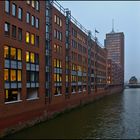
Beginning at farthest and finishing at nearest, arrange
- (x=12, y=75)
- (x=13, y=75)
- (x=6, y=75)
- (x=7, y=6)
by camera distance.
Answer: (x=13, y=75) < (x=12, y=75) < (x=7, y=6) < (x=6, y=75)

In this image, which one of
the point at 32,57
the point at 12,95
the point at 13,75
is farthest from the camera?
the point at 32,57

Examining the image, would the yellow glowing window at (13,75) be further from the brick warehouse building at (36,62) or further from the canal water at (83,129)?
the canal water at (83,129)

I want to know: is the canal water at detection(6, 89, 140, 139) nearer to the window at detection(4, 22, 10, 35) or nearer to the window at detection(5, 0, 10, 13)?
the window at detection(4, 22, 10, 35)

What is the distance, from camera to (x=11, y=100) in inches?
1420

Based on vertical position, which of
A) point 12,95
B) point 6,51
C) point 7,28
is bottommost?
point 12,95

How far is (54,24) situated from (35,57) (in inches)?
460

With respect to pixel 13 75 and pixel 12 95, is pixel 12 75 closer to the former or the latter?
pixel 13 75

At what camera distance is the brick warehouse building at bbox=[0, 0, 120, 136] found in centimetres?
3472

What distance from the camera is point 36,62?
43.6 m

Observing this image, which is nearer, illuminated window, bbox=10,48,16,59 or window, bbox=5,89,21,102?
window, bbox=5,89,21,102

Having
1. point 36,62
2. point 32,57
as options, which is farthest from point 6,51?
point 36,62

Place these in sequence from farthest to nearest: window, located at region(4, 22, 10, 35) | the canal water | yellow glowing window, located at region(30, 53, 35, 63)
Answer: yellow glowing window, located at region(30, 53, 35, 63), window, located at region(4, 22, 10, 35), the canal water

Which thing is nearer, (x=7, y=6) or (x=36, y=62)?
(x=7, y=6)

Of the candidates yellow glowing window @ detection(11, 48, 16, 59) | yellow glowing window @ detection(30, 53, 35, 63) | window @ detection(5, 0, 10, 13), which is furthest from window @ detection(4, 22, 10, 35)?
yellow glowing window @ detection(30, 53, 35, 63)
